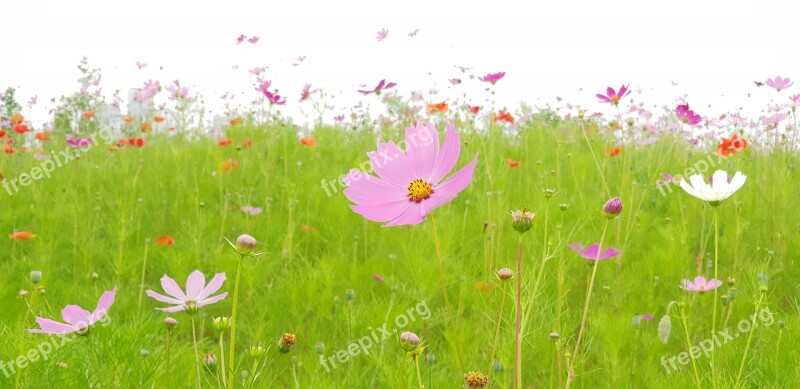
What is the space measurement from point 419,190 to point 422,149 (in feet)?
0.17

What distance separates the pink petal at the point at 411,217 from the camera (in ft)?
2.37

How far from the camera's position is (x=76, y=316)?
91cm

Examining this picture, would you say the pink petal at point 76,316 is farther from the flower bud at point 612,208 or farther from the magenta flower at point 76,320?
the flower bud at point 612,208

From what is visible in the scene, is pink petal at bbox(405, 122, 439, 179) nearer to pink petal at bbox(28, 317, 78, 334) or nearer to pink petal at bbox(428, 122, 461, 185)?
pink petal at bbox(428, 122, 461, 185)

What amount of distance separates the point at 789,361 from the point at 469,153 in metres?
1.72

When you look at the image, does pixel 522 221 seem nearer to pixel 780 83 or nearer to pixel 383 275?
pixel 383 275

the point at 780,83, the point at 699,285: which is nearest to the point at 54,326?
the point at 699,285

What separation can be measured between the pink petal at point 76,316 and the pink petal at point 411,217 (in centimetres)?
A: 50

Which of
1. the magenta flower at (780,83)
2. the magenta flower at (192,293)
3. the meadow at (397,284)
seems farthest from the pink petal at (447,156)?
the magenta flower at (780,83)

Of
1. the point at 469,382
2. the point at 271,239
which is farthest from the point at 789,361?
the point at 271,239

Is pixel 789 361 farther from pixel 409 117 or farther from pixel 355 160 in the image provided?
pixel 409 117

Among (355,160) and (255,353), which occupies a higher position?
(255,353)

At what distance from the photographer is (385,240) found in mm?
2250

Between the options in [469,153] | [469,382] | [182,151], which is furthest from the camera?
[182,151]
